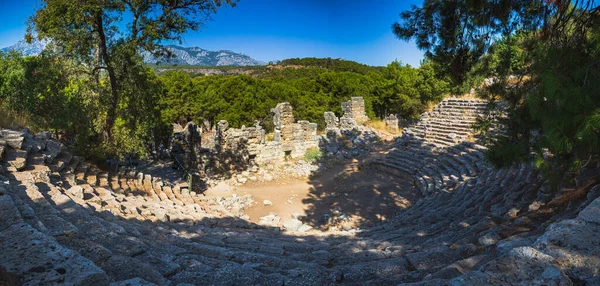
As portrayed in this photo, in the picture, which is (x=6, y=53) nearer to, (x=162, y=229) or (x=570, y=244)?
(x=162, y=229)

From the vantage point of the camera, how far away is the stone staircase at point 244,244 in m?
2.27

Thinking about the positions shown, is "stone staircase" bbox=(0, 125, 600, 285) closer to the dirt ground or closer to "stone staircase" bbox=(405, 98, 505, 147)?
the dirt ground

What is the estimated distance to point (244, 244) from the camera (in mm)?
4668

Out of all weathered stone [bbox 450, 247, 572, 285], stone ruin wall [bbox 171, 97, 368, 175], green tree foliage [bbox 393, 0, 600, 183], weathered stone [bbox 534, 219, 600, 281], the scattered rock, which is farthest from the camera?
stone ruin wall [bbox 171, 97, 368, 175]

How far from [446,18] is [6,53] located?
23.3m

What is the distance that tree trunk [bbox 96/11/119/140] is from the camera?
9344 millimetres

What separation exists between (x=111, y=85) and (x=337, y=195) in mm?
8415

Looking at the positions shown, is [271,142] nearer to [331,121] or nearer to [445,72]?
[331,121]

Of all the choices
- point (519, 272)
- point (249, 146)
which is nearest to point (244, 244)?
point (519, 272)

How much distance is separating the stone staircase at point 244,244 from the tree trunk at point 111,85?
2.00 meters

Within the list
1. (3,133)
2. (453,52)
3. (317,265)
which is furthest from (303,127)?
(317,265)

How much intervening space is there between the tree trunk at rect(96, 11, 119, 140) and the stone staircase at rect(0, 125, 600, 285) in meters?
2.00

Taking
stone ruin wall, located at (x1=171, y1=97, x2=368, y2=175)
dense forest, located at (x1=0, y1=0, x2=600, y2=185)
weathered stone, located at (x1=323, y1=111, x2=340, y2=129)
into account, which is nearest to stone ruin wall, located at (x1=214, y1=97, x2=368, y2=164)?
stone ruin wall, located at (x1=171, y1=97, x2=368, y2=175)

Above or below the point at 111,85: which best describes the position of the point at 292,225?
below
